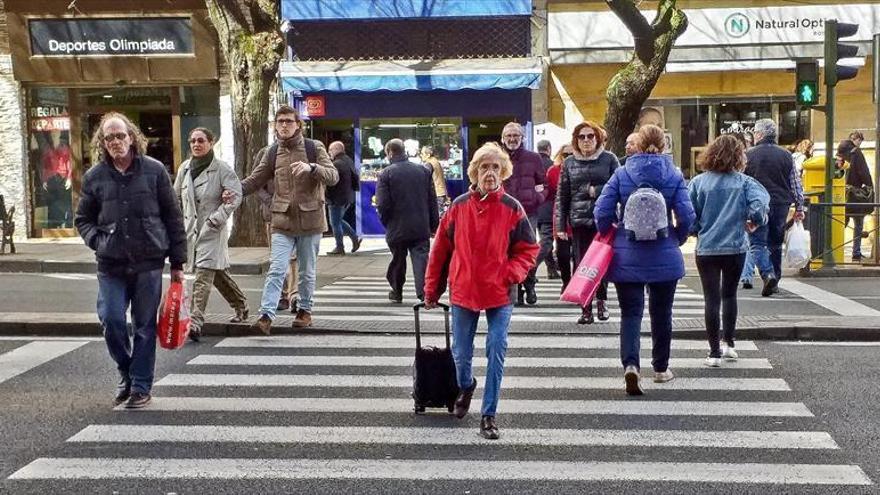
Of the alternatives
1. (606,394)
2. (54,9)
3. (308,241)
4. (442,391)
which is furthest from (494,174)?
(54,9)

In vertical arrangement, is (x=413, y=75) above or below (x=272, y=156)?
above

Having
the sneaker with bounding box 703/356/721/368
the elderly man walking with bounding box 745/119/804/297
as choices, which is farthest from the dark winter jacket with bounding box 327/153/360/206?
the sneaker with bounding box 703/356/721/368

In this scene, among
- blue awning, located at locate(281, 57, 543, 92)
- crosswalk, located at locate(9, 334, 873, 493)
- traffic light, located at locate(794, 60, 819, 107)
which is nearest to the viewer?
crosswalk, located at locate(9, 334, 873, 493)

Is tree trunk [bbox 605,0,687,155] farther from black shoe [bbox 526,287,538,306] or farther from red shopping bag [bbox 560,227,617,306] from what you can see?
red shopping bag [bbox 560,227,617,306]

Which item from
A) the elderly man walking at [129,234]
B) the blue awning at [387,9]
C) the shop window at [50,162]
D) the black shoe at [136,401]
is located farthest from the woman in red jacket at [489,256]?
the shop window at [50,162]

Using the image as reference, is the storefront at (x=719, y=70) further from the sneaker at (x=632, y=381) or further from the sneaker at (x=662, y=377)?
the sneaker at (x=632, y=381)

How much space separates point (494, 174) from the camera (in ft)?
20.5

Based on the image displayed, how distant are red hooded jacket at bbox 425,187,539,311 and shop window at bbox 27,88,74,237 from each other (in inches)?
670

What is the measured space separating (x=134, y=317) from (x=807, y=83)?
35.1 ft

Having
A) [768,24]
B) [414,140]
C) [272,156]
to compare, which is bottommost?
[272,156]

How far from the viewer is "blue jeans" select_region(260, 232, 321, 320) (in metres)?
9.52

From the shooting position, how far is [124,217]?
683 cm

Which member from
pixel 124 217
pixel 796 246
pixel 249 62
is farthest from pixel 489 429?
pixel 249 62

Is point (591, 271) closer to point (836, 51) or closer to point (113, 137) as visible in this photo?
point (113, 137)
